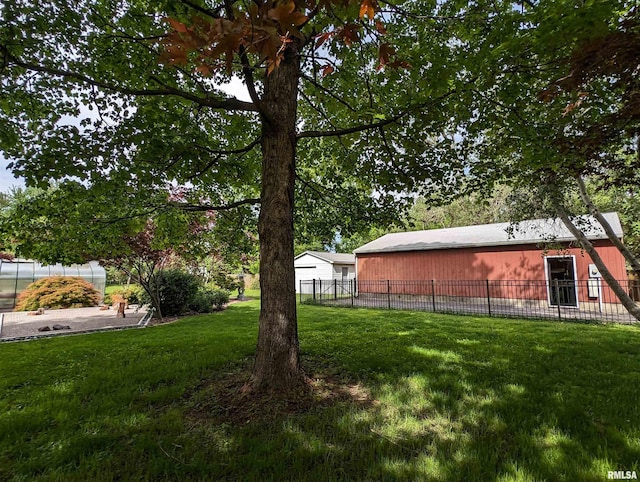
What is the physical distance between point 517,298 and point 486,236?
3205 millimetres

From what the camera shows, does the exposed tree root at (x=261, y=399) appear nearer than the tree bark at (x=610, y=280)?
Yes

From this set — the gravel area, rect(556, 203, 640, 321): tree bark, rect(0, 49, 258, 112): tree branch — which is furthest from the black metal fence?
rect(0, 49, 258, 112): tree branch

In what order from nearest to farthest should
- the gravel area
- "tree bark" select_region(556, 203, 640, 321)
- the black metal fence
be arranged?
"tree bark" select_region(556, 203, 640, 321) < the gravel area < the black metal fence

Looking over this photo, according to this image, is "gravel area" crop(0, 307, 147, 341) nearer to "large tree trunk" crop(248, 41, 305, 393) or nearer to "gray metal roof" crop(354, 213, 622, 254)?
"large tree trunk" crop(248, 41, 305, 393)

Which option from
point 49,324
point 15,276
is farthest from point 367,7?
point 15,276

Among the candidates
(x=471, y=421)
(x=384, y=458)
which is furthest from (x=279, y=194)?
(x=471, y=421)

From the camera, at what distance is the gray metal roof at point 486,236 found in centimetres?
1199

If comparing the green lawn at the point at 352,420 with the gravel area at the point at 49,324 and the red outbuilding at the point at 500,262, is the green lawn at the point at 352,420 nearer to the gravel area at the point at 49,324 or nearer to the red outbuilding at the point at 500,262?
the gravel area at the point at 49,324

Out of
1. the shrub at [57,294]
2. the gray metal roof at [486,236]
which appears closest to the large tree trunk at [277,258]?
the gray metal roof at [486,236]

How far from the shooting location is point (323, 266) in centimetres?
2450

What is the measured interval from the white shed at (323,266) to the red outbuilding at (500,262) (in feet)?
17.9

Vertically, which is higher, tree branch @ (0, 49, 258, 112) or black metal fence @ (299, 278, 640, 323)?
tree branch @ (0, 49, 258, 112)

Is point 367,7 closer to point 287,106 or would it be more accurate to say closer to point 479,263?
point 287,106

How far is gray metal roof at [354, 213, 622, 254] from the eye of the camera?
11992 millimetres
